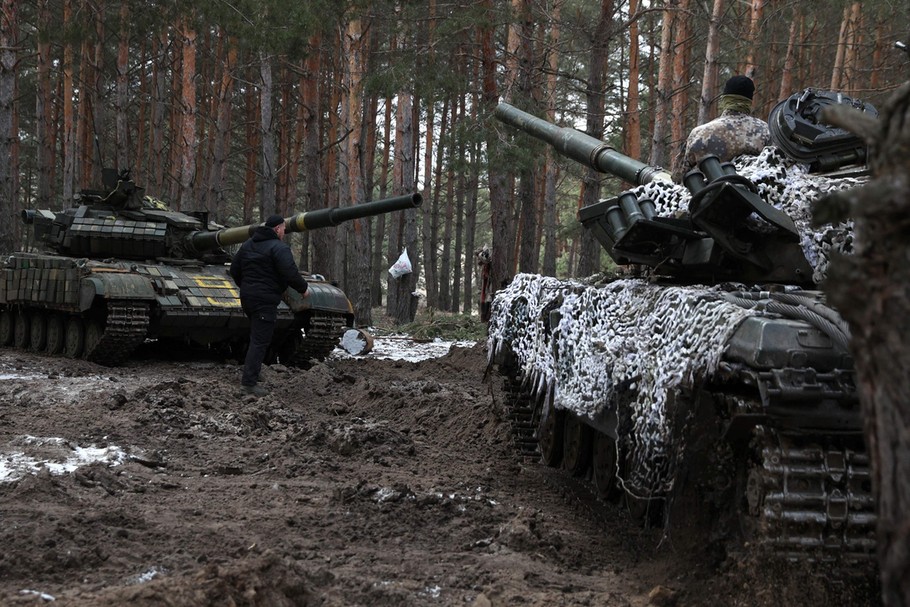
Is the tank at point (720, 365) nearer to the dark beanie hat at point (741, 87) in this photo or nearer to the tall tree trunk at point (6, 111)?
the dark beanie hat at point (741, 87)

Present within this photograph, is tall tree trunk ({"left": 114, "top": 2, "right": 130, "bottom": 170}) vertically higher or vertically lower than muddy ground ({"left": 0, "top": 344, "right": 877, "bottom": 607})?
higher

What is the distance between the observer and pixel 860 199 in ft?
5.85

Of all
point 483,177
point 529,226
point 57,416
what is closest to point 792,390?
point 57,416

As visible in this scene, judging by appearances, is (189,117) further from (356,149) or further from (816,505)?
(816,505)

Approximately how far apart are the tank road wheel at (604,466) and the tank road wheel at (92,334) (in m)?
7.11

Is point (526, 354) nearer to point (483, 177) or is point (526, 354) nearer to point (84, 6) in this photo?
point (84, 6)

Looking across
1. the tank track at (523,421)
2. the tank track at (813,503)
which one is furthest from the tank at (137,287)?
the tank track at (813,503)

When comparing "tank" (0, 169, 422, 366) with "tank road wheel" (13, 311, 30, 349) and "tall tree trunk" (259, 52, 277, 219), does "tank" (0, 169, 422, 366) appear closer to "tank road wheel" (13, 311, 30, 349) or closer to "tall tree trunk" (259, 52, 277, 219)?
"tank road wheel" (13, 311, 30, 349)

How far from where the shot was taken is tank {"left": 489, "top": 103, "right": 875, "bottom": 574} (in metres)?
3.50

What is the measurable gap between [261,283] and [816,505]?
275 inches

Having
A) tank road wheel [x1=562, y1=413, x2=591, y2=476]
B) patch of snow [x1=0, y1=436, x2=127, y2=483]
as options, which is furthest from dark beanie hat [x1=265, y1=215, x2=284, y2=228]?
tank road wheel [x1=562, y1=413, x2=591, y2=476]

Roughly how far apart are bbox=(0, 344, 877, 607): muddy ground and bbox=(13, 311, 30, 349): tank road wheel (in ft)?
15.9

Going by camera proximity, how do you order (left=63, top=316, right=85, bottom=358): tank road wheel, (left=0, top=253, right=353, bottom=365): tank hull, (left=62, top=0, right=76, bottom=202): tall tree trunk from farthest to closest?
(left=62, top=0, right=76, bottom=202): tall tree trunk
(left=63, top=316, right=85, bottom=358): tank road wheel
(left=0, top=253, right=353, bottom=365): tank hull

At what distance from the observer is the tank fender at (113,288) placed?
10719 millimetres
